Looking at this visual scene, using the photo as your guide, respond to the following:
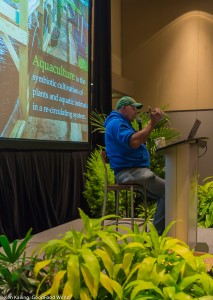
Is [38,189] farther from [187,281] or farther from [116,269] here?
[187,281]

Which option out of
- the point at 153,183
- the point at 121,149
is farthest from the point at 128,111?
the point at 153,183

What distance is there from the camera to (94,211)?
471 cm

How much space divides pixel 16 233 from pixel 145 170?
133cm

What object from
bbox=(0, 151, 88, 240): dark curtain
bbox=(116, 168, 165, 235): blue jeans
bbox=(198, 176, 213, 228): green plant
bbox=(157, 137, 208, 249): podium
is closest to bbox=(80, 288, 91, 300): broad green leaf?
bbox=(157, 137, 208, 249): podium

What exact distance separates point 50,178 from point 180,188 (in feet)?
6.66

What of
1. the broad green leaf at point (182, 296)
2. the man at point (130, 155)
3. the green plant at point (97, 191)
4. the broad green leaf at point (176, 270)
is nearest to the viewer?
the broad green leaf at point (182, 296)

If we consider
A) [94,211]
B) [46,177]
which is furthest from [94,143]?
[46,177]

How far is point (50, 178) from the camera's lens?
4227 millimetres

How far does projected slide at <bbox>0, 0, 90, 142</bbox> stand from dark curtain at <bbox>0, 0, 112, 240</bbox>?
0.23 m

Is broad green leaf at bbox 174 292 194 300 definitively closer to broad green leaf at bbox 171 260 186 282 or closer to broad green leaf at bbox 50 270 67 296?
broad green leaf at bbox 171 260 186 282

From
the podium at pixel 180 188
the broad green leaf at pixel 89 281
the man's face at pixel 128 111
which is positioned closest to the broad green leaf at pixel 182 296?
the broad green leaf at pixel 89 281

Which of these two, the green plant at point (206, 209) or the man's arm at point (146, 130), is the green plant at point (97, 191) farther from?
the man's arm at point (146, 130)

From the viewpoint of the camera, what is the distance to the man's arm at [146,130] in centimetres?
274

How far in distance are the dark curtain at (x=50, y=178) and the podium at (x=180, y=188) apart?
1528 millimetres
